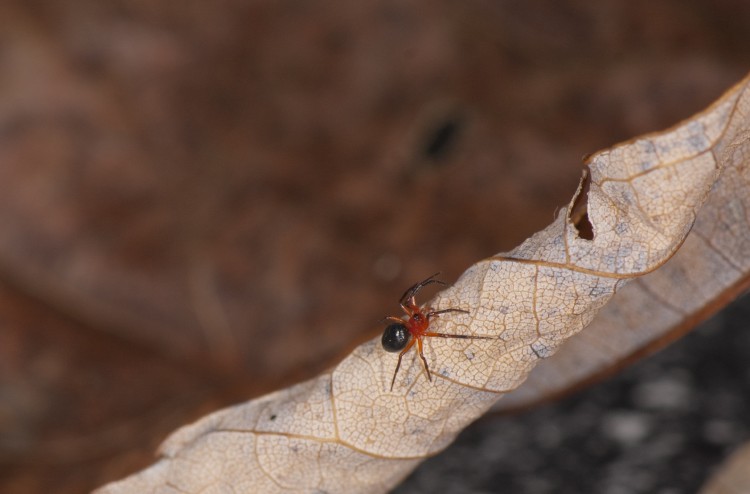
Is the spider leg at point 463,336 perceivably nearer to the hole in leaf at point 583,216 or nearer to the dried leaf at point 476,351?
the dried leaf at point 476,351

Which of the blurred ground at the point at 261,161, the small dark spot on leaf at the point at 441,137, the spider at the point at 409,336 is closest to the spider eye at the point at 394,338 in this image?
the spider at the point at 409,336

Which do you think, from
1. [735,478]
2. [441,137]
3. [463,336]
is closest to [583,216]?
[463,336]

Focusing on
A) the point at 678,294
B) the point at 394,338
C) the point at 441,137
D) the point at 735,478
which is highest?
the point at 441,137

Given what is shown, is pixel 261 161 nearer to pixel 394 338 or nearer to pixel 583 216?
pixel 394 338

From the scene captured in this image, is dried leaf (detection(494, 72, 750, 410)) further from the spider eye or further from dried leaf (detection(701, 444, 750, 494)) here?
the spider eye

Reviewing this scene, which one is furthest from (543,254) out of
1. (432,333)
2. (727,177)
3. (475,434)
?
(475,434)

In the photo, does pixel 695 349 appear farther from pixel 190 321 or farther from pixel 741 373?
pixel 190 321

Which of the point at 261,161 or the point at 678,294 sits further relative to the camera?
the point at 261,161
